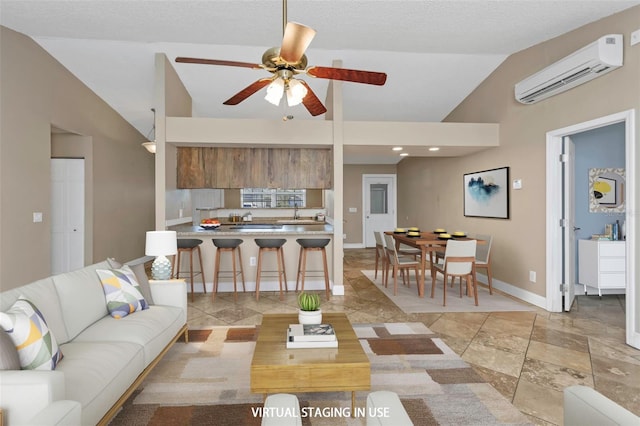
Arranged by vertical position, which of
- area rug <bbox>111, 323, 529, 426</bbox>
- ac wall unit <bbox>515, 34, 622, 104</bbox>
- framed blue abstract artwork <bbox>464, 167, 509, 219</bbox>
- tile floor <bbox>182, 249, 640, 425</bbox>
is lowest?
tile floor <bbox>182, 249, 640, 425</bbox>

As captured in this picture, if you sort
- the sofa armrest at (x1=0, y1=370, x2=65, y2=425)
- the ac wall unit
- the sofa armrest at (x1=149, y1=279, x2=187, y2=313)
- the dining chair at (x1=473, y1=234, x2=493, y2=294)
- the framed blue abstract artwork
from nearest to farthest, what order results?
the sofa armrest at (x1=0, y1=370, x2=65, y2=425) < the sofa armrest at (x1=149, y1=279, x2=187, y2=313) < the ac wall unit < the dining chair at (x1=473, y1=234, x2=493, y2=294) < the framed blue abstract artwork

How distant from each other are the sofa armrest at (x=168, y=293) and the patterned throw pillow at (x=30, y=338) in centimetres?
127

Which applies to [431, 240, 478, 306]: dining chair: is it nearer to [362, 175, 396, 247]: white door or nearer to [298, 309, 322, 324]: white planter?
[298, 309, 322, 324]: white planter

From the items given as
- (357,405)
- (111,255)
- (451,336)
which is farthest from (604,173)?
(111,255)

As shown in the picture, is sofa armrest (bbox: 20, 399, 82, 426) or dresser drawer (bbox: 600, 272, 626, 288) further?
dresser drawer (bbox: 600, 272, 626, 288)

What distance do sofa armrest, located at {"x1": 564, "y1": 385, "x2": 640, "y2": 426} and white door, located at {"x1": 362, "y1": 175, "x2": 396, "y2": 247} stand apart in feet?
28.2

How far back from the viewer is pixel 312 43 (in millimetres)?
4223

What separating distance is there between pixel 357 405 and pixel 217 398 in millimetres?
870

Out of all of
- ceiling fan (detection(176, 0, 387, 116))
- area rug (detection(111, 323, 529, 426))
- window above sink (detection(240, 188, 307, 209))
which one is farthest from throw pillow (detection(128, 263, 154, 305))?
window above sink (detection(240, 188, 307, 209))

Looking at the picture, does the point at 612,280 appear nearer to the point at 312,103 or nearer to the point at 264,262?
the point at 312,103

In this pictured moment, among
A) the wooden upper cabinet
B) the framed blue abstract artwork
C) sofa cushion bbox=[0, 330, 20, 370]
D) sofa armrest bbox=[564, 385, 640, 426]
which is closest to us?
sofa armrest bbox=[564, 385, 640, 426]

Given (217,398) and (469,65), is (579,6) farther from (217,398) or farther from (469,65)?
(217,398)

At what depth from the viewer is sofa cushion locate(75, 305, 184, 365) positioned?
220 centimetres

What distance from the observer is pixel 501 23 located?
3689 millimetres
